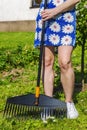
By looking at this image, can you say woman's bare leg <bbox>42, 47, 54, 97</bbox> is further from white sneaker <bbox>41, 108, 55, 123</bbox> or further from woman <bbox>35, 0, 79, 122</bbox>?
white sneaker <bbox>41, 108, 55, 123</bbox>

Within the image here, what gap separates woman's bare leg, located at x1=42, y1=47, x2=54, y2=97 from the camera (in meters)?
6.26

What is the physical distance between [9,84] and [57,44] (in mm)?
2851

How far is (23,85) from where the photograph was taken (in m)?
8.58

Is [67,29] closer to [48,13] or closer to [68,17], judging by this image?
[68,17]

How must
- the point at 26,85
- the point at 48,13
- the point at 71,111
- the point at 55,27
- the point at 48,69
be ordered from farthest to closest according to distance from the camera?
the point at 26,85, the point at 48,69, the point at 71,111, the point at 55,27, the point at 48,13

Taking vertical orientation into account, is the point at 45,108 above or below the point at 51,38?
below

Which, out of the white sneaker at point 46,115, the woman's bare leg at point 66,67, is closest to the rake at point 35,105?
the white sneaker at point 46,115

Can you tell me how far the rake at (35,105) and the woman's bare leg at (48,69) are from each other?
0.48ft

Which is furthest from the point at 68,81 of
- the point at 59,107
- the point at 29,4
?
the point at 29,4

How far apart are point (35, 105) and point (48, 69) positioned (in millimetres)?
547

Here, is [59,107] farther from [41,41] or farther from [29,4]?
[29,4]

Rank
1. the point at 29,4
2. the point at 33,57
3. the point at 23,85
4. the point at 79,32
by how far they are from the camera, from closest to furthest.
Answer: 1. the point at 79,32
2. the point at 23,85
3. the point at 33,57
4. the point at 29,4

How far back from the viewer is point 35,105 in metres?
6.08

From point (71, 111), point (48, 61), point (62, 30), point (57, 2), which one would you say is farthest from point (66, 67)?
point (57, 2)
